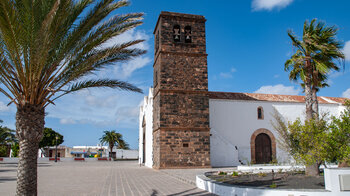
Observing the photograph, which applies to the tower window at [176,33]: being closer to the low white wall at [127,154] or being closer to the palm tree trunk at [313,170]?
the palm tree trunk at [313,170]

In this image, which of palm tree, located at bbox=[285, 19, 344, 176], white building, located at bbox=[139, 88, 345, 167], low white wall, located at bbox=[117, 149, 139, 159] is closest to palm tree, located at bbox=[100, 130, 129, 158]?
low white wall, located at bbox=[117, 149, 139, 159]

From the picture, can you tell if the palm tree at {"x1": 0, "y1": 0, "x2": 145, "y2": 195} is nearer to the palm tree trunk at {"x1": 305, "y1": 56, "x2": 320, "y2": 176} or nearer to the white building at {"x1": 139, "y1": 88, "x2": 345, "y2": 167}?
the palm tree trunk at {"x1": 305, "y1": 56, "x2": 320, "y2": 176}

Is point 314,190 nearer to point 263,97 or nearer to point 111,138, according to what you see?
point 263,97

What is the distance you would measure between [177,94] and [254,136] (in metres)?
6.86

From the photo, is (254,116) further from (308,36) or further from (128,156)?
(128,156)

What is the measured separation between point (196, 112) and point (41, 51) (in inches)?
496

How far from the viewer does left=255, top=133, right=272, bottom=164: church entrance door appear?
19.7 metres

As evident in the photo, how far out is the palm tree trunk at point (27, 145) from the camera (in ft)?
17.9

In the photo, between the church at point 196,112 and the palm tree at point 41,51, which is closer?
the palm tree at point 41,51

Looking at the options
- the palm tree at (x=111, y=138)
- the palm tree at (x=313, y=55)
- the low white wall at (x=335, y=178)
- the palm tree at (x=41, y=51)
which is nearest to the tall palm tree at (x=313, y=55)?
the palm tree at (x=313, y=55)

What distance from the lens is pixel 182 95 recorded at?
17.1 metres

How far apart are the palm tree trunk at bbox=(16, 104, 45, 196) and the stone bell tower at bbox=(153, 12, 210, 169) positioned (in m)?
10.8

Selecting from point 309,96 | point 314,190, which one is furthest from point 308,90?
point 314,190

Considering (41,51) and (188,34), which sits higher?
(188,34)
